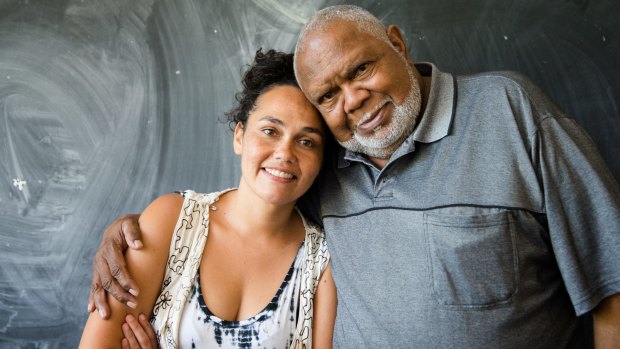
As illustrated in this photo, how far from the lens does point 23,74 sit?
6.24 feet

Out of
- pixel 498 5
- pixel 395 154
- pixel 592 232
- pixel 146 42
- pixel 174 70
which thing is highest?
pixel 146 42

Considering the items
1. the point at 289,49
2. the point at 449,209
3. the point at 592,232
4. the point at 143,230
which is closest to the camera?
the point at 592,232

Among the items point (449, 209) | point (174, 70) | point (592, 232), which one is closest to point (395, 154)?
point (449, 209)

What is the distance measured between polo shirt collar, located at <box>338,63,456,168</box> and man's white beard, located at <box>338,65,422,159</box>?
0.9 inches

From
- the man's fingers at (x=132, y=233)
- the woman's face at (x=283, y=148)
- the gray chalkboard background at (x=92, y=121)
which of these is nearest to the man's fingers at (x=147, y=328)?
the man's fingers at (x=132, y=233)

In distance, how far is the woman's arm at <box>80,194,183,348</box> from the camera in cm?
134

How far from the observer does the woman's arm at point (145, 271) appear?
4.41 ft

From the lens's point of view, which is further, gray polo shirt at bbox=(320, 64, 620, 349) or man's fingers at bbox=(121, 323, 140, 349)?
man's fingers at bbox=(121, 323, 140, 349)

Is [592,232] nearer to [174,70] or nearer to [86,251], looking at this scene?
[174,70]

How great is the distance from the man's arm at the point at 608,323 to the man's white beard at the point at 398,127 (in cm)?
63

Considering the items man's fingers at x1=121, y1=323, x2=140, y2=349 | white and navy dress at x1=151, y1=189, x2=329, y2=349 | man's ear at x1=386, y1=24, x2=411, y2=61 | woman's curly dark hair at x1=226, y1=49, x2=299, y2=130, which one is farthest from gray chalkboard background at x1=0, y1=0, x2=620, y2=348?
man's fingers at x1=121, y1=323, x2=140, y2=349

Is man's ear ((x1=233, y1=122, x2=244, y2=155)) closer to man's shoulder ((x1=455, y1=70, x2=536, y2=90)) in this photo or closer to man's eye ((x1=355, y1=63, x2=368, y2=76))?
man's eye ((x1=355, y1=63, x2=368, y2=76))

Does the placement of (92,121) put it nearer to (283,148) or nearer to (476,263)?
(283,148)

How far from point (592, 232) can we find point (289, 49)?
118 cm
